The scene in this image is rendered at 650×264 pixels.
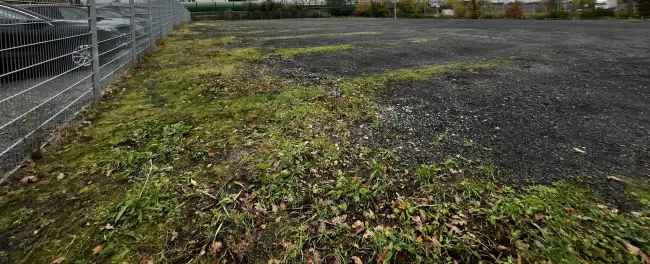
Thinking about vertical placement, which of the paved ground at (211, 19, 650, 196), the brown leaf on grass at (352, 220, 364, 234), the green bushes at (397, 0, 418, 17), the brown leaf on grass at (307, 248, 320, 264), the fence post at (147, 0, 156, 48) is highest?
the green bushes at (397, 0, 418, 17)

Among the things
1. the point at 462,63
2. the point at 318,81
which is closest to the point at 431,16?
the point at 462,63

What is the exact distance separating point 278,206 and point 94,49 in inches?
117

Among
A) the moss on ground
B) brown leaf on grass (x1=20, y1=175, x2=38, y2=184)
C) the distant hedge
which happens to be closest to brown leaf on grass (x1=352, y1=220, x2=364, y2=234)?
the moss on ground

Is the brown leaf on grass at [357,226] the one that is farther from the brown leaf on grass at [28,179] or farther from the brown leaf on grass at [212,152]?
the brown leaf on grass at [28,179]

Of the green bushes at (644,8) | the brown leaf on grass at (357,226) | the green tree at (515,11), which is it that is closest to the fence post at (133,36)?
the brown leaf on grass at (357,226)

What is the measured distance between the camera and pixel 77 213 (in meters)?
1.86

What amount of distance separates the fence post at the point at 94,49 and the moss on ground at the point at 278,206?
3.04 ft

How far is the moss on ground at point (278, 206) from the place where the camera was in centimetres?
159

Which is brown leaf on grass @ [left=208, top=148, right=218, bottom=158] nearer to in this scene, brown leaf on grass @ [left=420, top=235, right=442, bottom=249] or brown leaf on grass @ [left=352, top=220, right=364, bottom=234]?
brown leaf on grass @ [left=352, top=220, right=364, bottom=234]

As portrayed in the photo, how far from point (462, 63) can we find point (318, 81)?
2653mm

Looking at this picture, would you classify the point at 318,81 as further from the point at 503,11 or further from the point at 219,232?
the point at 503,11

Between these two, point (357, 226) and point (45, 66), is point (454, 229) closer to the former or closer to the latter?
point (357, 226)

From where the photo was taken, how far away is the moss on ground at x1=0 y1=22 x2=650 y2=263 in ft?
5.23

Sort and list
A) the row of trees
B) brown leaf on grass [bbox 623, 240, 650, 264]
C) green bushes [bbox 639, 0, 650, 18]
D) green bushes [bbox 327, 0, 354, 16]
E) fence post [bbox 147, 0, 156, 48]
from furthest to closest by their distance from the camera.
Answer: green bushes [bbox 327, 0, 354, 16] → the row of trees → green bushes [bbox 639, 0, 650, 18] → fence post [bbox 147, 0, 156, 48] → brown leaf on grass [bbox 623, 240, 650, 264]
